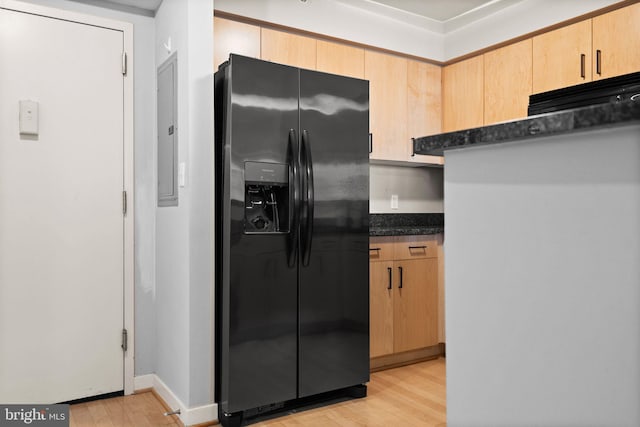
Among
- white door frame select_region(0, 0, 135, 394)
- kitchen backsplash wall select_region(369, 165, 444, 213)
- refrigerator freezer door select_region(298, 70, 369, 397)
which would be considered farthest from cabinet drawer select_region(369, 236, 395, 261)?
white door frame select_region(0, 0, 135, 394)

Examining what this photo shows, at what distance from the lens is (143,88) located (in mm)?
2996

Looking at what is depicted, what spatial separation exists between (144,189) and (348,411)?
180 cm

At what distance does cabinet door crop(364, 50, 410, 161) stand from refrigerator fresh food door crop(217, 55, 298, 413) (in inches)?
45.9

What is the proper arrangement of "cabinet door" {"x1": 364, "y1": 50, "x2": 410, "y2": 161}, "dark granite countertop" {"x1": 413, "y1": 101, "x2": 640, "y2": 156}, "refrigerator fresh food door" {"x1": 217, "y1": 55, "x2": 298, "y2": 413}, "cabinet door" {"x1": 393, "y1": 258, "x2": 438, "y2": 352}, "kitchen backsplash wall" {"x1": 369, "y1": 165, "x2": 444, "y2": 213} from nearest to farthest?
1. "dark granite countertop" {"x1": 413, "y1": 101, "x2": 640, "y2": 156}
2. "refrigerator fresh food door" {"x1": 217, "y1": 55, "x2": 298, "y2": 413}
3. "cabinet door" {"x1": 393, "y1": 258, "x2": 438, "y2": 352}
4. "cabinet door" {"x1": 364, "y1": 50, "x2": 410, "y2": 161}
5. "kitchen backsplash wall" {"x1": 369, "y1": 165, "x2": 444, "y2": 213}

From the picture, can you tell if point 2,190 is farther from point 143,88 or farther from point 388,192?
point 388,192

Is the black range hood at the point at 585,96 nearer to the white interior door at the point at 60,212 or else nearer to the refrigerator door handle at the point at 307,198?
the refrigerator door handle at the point at 307,198

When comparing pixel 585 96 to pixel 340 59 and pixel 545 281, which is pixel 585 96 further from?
pixel 340 59

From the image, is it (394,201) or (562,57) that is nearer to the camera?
(562,57)

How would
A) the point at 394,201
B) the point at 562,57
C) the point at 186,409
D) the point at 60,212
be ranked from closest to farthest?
the point at 186,409
the point at 60,212
the point at 562,57
the point at 394,201

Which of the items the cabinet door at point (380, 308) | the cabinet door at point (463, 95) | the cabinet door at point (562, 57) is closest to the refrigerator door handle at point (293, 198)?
the cabinet door at point (380, 308)

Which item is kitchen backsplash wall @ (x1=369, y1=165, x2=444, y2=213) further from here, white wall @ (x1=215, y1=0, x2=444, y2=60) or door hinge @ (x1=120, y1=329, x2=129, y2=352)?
door hinge @ (x1=120, y1=329, x2=129, y2=352)

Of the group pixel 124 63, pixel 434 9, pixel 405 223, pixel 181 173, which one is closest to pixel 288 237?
pixel 181 173

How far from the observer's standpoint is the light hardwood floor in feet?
8.20

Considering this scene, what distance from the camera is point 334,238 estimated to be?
8.99 feet
